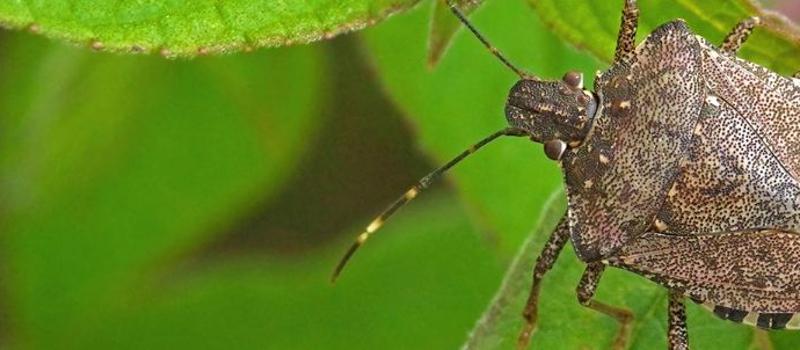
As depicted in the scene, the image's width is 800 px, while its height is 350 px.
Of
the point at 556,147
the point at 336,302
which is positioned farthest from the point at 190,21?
the point at 336,302

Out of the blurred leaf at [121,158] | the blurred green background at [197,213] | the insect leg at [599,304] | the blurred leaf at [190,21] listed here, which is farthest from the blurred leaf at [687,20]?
the blurred leaf at [121,158]

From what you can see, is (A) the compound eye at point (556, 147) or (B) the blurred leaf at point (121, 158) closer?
(A) the compound eye at point (556, 147)

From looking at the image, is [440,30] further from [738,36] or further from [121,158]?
[121,158]

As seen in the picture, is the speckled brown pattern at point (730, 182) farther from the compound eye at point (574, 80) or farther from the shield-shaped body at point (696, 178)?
the compound eye at point (574, 80)

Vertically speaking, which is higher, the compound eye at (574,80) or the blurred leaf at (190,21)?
the compound eye at (574,80)

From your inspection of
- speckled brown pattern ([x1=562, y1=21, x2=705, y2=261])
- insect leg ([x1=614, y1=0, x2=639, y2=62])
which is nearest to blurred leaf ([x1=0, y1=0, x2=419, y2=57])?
insect leg ([x1=614, y1=0, x2=639, y2=62])

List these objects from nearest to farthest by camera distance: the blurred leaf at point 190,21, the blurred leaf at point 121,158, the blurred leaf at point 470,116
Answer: the blurred leaf at point 190,21, the blurred leaf at point 470,116, the blurred leaf at point 121,158
